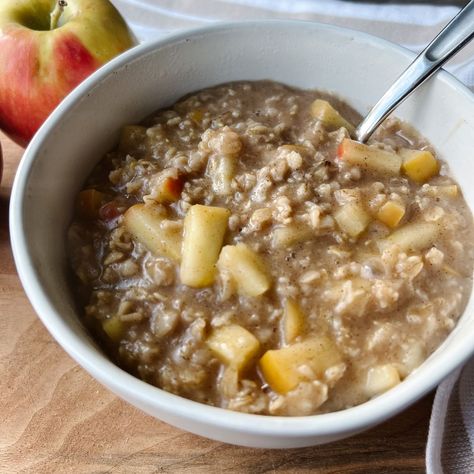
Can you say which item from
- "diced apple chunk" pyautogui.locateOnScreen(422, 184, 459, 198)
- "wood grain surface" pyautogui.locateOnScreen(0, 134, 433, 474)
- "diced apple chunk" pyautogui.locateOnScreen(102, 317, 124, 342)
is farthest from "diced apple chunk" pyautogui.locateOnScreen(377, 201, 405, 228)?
"diced apple chunk" pyautogui.locateOnScreen(102, 317, 124, 342)

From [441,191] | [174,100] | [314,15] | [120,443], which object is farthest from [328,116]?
[120,443]

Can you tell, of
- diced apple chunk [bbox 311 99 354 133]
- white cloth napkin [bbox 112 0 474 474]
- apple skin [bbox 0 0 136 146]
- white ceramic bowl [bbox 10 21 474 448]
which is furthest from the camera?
white cloth napkin [bbox 112 0 474 474]

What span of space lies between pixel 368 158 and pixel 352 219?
25cm

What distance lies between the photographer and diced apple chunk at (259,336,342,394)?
1.58 m

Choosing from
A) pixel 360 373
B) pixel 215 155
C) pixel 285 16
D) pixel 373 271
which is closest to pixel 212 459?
pixel 360 373

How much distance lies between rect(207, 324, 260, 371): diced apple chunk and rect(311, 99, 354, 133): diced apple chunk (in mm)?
814

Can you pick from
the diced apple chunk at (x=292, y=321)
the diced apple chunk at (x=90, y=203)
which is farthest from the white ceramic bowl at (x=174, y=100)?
the diced apple chunk at (x=292, y=321)

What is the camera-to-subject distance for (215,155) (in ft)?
6.57

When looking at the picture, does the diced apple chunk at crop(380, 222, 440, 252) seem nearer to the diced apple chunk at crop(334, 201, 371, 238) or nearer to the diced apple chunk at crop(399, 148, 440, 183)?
the diced apple chunk at crop(334, 201, 371, 238)

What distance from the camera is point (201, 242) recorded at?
1775mm

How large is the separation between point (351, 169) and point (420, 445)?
2.58 ft

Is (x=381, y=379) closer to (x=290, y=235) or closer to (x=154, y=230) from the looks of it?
(x=290, y=235)

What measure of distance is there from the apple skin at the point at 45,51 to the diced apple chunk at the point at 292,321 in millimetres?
1216

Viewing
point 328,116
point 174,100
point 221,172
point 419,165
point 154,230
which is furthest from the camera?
point 174,100
